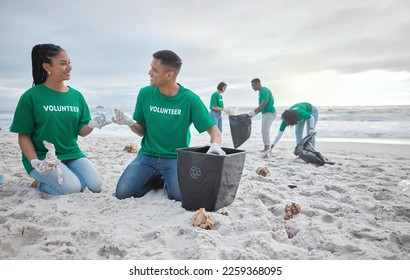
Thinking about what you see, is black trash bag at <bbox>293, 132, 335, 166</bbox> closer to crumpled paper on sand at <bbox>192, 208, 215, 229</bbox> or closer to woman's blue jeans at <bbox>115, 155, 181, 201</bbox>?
woman's blue jeans at <bbox>115, 155, 181, 201</bbox>

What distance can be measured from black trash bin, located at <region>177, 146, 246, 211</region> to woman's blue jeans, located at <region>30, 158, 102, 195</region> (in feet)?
2.72

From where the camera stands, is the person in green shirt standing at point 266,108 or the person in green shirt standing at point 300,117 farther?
the person in green shirt standing at point 266,108

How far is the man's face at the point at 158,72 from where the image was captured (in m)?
2.31

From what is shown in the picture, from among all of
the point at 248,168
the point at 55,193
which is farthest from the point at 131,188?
the point at 248,168

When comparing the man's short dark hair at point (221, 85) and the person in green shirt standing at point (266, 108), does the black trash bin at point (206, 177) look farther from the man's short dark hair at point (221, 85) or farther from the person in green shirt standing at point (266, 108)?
the man's short dark hair at point (221, 85)

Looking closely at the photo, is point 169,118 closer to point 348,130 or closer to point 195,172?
point 195,172

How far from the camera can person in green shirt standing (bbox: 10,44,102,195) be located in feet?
7.55

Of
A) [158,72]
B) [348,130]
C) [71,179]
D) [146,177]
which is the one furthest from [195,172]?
[348,130]

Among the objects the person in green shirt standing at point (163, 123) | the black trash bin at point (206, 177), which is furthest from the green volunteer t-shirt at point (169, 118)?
the black trash bin at point (206, 177)

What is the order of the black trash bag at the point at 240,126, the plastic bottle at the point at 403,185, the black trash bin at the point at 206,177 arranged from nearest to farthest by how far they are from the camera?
the black trash bin at the point at 206,177 < the plastic bottle at the point at 403,185 < the black trash bag at the point at 240,126

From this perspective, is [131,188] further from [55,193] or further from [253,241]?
[253,241]

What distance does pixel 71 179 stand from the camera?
7.81ft

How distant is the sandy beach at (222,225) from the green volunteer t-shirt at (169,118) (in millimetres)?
405

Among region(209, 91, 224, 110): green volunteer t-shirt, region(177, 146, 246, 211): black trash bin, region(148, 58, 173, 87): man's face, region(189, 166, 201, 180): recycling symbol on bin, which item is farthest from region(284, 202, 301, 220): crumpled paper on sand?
region(209, 91, 224, 110): green volunteer t-shirt
